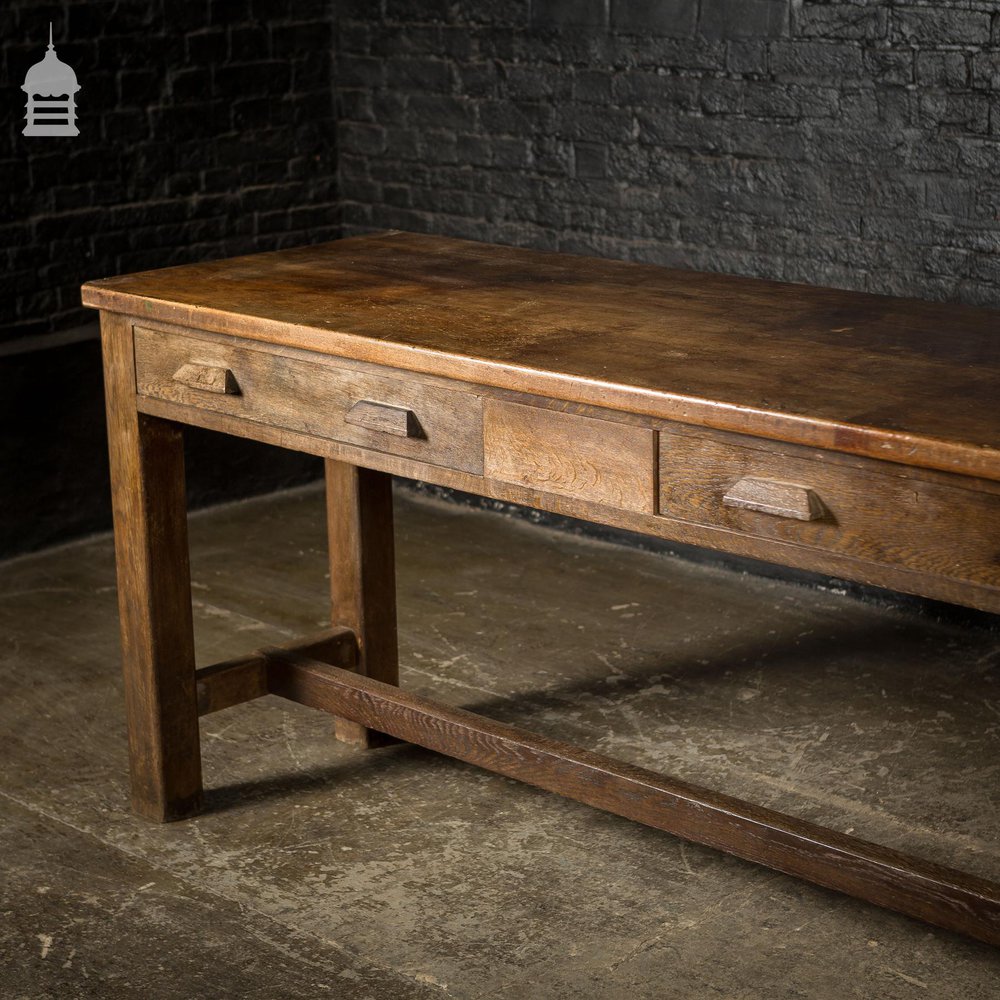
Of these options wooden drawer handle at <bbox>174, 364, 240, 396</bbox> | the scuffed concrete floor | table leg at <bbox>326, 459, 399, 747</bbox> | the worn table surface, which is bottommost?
the scuffed concrete floor

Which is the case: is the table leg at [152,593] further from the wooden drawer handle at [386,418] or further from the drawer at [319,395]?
the wooden drawer handle at [386,418]

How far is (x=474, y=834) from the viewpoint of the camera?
3117 millimetres

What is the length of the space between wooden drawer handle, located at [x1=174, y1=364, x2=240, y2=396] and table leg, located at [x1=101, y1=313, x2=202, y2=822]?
169mm

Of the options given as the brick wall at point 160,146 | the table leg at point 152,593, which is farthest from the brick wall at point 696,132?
the table leg at point 152,593

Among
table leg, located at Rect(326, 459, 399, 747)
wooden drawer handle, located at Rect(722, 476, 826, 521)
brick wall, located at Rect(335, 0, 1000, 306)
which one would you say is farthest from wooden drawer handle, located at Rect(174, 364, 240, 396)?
brick wall, located at Rect(335, 0, 1000, 306)

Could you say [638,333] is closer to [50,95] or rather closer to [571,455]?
[571,455]

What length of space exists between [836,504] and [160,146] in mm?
3271

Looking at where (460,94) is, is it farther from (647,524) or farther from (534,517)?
(647,524)

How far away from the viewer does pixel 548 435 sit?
2414 mm

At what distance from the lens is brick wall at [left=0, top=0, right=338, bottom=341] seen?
4.65 metres

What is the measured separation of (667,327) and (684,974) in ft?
3.33

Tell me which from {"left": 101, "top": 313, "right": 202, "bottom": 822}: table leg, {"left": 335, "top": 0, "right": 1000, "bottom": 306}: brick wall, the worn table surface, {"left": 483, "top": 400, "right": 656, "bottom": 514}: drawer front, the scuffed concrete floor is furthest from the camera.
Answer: {"left": 335, "top": 0, "right": 1000, "bottom": 306}: brick wall

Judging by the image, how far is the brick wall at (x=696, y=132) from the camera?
402cm

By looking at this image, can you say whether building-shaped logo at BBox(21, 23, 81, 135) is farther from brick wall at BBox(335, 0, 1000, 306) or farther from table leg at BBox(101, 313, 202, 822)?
table leg at BBox(101, 313, 202, 822)
